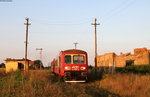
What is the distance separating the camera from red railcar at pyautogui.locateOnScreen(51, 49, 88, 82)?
20.3 meters

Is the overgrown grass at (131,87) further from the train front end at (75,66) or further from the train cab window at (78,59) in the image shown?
the train cab window at (78,59)

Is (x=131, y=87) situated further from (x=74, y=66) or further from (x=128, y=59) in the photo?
(x=128, y=59)

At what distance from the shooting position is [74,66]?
20.5 m

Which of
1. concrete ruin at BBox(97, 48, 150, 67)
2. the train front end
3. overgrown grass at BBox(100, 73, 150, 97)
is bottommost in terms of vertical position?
overgrown grass at BBox(100, 73, 150, 97)

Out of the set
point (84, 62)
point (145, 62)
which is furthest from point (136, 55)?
point (84, 62)

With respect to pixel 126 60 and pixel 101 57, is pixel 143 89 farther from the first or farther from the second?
pixel 101 57

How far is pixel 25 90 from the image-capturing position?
33.4 feet

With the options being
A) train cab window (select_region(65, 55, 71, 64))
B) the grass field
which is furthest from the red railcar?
the grass field

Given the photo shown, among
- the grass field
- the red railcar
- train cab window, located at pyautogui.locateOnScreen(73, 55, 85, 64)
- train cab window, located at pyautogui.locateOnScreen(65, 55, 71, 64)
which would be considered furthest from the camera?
train cab window, located at pyautogui.locateOnScreen(73, 55, 85, 64)

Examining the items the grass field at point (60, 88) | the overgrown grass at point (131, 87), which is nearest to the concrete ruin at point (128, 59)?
the grass field at point (60, 88)

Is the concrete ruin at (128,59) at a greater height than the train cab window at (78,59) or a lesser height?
greater

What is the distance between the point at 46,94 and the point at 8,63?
3835cm

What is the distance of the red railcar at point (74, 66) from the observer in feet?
66.6

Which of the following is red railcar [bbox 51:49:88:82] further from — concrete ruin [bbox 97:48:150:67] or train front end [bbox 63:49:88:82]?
concrete ruin [bbox 97:48:150:67]
